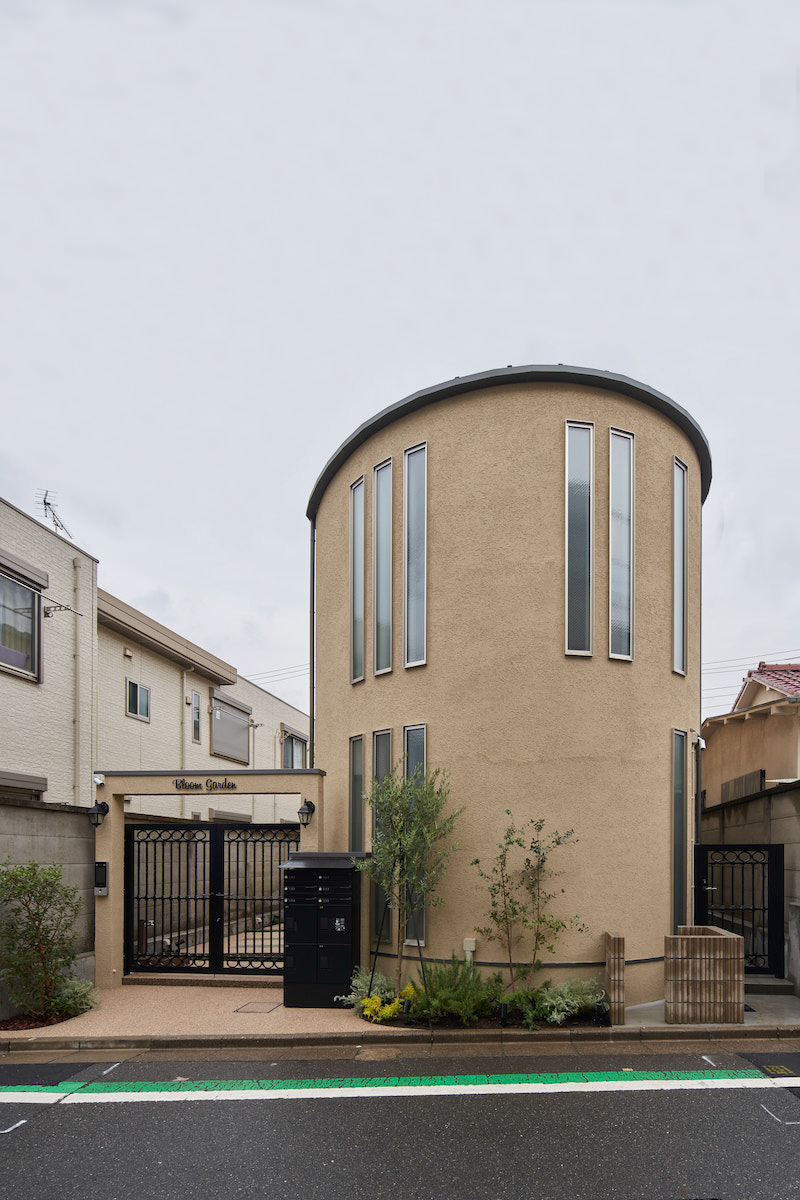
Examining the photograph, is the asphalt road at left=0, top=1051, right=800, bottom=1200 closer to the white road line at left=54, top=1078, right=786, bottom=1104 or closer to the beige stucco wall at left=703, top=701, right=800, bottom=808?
the white road line at left=54, top=1078, right=786, bottom=1104

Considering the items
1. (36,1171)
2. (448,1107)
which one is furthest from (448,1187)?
(36,1171)

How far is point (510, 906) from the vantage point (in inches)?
404

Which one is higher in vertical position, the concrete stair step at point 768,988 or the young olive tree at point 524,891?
the young olive tree at point 524,891

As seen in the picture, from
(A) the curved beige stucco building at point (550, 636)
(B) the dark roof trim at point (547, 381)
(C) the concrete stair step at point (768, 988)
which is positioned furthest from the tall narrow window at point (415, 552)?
(C) the concrete stair step at point (768, 988)

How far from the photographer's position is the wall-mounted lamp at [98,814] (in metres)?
12.7

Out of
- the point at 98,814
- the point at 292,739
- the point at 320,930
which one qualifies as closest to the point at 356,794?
the point at 320,930

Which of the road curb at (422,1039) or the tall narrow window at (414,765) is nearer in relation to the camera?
the road curb at (422,1039)

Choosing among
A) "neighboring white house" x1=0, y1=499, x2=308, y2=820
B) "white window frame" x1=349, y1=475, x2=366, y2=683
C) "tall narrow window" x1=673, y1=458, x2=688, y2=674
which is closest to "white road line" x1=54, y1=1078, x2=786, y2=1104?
"tall narrow window" x1=673, y1=458, x2=688, y2=674

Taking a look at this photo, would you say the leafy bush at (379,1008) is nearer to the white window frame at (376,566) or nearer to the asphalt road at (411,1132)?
the asphalt road at (411,1132)

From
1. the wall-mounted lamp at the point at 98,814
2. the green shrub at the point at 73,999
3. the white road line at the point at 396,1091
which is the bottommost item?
the green shrub at the point at 73,999

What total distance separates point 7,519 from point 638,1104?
12535 millimetres

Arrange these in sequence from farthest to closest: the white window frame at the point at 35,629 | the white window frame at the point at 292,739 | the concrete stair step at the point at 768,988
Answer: the white window frame at the point at 292,739 < the white window frame at the point at 35,629 < the concrete stair step at the point at 768,988

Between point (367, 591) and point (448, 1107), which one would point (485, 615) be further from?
point (448, 1107)

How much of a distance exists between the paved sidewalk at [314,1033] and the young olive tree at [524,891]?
1.05 metres
